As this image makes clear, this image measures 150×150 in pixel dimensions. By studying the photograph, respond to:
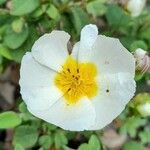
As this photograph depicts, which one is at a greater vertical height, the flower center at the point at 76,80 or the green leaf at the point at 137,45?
the flower center at the point at 76,80

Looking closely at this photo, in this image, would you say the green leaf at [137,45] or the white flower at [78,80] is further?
the green leaf at [137,45]

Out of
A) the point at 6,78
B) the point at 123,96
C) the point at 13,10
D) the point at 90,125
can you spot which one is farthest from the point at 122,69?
the point at 6,78

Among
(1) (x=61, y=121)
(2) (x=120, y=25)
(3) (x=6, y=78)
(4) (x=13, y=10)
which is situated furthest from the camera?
(3) (x=6, y=78)

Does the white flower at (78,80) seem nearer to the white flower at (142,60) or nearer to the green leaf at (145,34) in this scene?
the white flower at (142,60)

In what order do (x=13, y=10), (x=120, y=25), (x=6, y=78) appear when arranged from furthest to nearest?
1. (x=6, y=78)
2. (x=120, y=25)
3. (x=13, y=10)

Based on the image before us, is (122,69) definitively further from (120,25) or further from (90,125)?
(120,25)

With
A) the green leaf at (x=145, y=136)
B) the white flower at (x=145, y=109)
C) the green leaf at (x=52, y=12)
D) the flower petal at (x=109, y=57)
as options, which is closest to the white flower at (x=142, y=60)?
the flower petal at (x=109, y=57)

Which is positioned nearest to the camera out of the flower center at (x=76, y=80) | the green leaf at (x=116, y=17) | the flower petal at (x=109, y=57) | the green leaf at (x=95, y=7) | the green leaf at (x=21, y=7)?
the flower petal at (x=109, y=57)

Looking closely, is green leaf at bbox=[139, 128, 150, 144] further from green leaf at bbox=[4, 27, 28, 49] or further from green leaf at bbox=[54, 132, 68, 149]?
green leaf at bbox=[4, 27, 28, 49]
